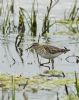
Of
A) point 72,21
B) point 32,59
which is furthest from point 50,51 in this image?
point 72,21

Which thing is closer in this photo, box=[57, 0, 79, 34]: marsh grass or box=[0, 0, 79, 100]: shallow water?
box=[0, 0, 79, 100]: shallow water

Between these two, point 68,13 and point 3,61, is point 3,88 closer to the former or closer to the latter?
point 3,61

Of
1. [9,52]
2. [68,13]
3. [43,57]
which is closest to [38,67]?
[43,57]

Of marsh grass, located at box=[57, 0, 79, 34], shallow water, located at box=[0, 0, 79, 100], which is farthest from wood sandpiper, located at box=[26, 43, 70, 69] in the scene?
marsh grass, located at box=[57, 0, 79, 34]

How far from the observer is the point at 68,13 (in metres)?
9.40

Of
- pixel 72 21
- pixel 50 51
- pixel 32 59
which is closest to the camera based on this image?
pixel 50 51

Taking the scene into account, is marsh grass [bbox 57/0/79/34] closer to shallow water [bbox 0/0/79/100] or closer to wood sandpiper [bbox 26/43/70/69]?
shallow water [bbox 0/0/79/100]

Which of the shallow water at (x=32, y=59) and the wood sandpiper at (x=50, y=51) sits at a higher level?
the wood sandpiper at (x=50, y=51)

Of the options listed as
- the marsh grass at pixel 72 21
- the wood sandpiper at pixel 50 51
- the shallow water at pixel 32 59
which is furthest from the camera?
the marsh grass at pixel 72 21

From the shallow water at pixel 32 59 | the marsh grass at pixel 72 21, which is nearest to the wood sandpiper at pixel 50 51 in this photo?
the shallow water at pixel 32 59

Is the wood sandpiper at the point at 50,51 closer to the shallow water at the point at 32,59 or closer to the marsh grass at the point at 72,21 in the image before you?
the shallow water at the point at 32,59

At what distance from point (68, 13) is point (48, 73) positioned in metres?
3.85

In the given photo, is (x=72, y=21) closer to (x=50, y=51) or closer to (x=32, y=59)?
(x=32, y=59)

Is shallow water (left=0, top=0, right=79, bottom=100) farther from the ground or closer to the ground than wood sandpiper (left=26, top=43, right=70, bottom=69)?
closer to the ground
